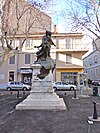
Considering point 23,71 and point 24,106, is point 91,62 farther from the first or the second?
point 24,106

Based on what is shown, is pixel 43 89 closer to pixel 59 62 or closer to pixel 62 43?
pixel 59 62

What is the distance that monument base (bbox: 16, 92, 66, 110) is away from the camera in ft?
30.0

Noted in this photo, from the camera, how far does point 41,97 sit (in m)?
9.84

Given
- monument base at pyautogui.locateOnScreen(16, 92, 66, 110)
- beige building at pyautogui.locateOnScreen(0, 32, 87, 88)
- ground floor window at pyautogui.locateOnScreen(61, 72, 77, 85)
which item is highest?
beige building at pyautogui.locateOnScreen(0, 32, 87, 88)

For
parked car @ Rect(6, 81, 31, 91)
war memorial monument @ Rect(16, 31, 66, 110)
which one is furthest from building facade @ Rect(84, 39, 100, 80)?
war memorial monument @ Rect(16, 31, 66, 110)

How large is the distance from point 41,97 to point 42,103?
45 cm

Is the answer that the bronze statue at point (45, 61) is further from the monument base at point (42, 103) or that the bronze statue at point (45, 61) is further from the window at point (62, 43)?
the window at point (62, 43)

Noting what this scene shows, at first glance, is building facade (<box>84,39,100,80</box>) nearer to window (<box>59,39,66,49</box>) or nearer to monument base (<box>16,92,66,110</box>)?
window (<box>59,39,66,49</box>)

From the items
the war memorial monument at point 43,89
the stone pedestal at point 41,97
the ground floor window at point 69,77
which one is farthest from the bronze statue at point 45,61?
the ground floor window at point 69,77

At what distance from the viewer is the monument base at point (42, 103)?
30.0ft

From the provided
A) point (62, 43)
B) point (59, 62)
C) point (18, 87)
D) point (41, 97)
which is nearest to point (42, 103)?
point (41, 97)

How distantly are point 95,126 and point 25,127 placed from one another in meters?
2.41

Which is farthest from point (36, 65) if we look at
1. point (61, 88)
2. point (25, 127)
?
point (61, 88)

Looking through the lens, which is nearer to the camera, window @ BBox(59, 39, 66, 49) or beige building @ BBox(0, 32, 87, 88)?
beige building @ BBox(0, 32, 87, 88)
